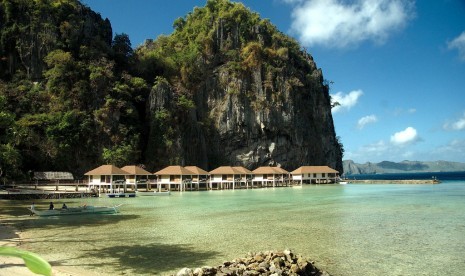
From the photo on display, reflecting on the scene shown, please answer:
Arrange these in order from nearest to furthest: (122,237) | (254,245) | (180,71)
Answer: (254,245) < (122,237) < (180,71)

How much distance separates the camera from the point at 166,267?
10492 mm

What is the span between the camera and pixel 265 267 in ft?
29.1

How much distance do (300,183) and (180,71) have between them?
2796 centimetres

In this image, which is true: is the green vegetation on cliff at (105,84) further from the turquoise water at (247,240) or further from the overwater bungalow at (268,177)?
the turquoise water at (247,240)

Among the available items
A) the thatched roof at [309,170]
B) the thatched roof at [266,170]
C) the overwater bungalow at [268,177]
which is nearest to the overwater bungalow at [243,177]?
the overwater bungalow at [268,177]

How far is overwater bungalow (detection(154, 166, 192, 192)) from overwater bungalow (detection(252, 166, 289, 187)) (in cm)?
1403

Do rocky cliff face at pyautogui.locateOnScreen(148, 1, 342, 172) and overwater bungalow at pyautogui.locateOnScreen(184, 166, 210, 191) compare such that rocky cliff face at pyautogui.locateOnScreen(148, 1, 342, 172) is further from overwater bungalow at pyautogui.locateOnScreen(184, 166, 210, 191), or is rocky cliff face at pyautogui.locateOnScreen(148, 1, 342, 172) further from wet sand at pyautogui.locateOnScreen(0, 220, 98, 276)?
wet sand at pyautogui.locateOnScreen(0, 220, 98, 276)

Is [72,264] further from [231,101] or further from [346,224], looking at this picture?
[231,101]

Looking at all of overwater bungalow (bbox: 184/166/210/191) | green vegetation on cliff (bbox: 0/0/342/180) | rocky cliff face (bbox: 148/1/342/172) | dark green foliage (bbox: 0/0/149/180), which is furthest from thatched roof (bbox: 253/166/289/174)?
dark green foliage (bbox: 0/0/149/180)

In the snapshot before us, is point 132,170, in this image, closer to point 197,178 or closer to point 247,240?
point 197,178

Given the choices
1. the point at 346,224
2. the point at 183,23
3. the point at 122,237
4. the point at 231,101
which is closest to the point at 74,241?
the point at 122,237

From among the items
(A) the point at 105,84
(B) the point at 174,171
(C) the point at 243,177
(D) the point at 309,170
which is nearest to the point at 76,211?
(B) the point at 174,171

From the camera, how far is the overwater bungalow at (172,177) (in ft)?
156

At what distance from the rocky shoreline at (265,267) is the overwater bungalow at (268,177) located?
163ft
